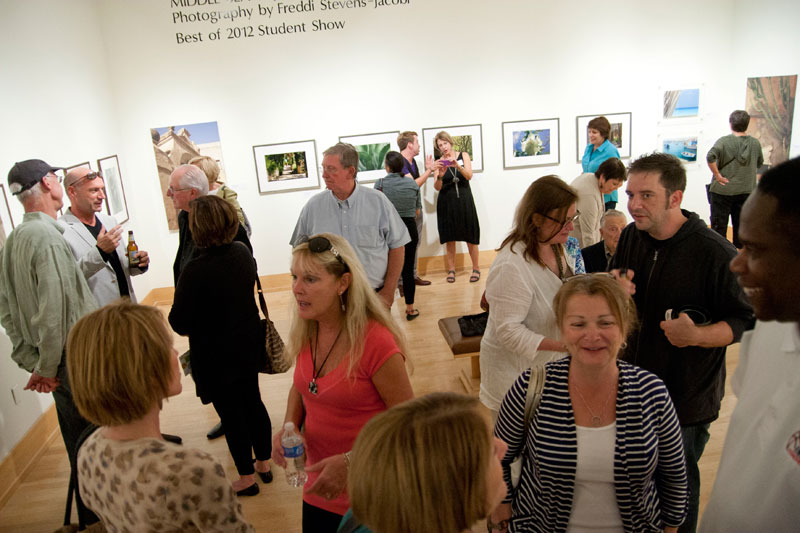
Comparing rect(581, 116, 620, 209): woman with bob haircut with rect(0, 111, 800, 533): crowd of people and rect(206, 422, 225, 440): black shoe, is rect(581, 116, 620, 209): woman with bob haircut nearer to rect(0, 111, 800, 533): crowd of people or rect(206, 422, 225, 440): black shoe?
rect(0, 111, 800, 533): crowd of people

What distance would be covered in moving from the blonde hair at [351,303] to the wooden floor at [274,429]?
22cm

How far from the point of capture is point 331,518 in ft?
6.98

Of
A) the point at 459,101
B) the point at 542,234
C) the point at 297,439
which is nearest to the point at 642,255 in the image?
the point at 542,234

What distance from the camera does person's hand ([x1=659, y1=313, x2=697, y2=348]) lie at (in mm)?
2191

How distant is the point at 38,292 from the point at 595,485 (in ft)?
10.8

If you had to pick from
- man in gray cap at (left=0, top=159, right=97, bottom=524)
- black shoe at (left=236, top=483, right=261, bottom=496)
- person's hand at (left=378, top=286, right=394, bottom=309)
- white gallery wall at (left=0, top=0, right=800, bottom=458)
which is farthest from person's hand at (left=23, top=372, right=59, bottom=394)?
white gallery wall at (left=0, top=0, right=800, bottom=458)

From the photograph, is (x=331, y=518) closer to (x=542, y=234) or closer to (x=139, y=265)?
(x=542, y=234)

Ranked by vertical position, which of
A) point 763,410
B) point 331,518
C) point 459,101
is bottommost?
point 331,518

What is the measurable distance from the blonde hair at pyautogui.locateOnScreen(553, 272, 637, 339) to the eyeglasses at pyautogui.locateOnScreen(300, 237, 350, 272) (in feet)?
2.88

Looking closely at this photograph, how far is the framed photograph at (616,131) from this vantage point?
8477mm

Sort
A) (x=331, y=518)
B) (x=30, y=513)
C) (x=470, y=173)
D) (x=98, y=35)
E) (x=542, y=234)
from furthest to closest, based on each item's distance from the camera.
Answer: (x=470, y=173)
(x=98, y=35)
(x=30, y=513)
(x=542, y=234)
(x=331, y=518)

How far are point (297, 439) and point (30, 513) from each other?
9.12 feet

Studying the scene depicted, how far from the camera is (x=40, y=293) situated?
10.8 ft

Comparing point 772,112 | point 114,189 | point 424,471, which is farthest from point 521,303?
point 772,112
